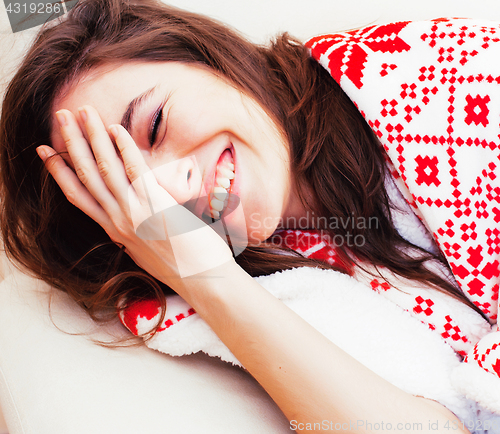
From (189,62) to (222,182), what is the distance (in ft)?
0.75

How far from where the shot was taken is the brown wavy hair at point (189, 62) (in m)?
0.74

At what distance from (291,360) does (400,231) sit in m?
0.38

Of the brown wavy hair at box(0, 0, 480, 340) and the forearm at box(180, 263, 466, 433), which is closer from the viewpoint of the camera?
the forearm at box(180, 263, 466, 433)

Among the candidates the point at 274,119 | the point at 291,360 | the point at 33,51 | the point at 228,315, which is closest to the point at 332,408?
the point at 291,360

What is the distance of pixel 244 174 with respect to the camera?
28.2 inches

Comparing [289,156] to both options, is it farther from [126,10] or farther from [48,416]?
[48,416]

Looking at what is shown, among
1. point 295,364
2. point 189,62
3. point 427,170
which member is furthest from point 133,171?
point 427,170

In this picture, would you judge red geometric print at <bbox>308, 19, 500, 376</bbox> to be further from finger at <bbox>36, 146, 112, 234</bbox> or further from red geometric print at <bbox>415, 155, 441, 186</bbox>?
finger at <bbox>36, 146, 112, 234</bbox>

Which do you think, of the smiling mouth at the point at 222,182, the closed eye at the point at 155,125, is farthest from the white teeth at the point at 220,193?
the closed eye at the point at 155,125

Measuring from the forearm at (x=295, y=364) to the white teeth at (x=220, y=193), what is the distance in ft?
0.45

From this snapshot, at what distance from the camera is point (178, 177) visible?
2.20 feet

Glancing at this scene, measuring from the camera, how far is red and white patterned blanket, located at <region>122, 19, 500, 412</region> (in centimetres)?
70

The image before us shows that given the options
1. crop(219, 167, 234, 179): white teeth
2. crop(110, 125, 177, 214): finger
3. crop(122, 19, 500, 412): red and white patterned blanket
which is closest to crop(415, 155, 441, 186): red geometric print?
crop(122, 19, 500, 412): red and white patterned blanket

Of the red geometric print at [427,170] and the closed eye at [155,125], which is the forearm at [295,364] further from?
the red geometric print at [427,170]
